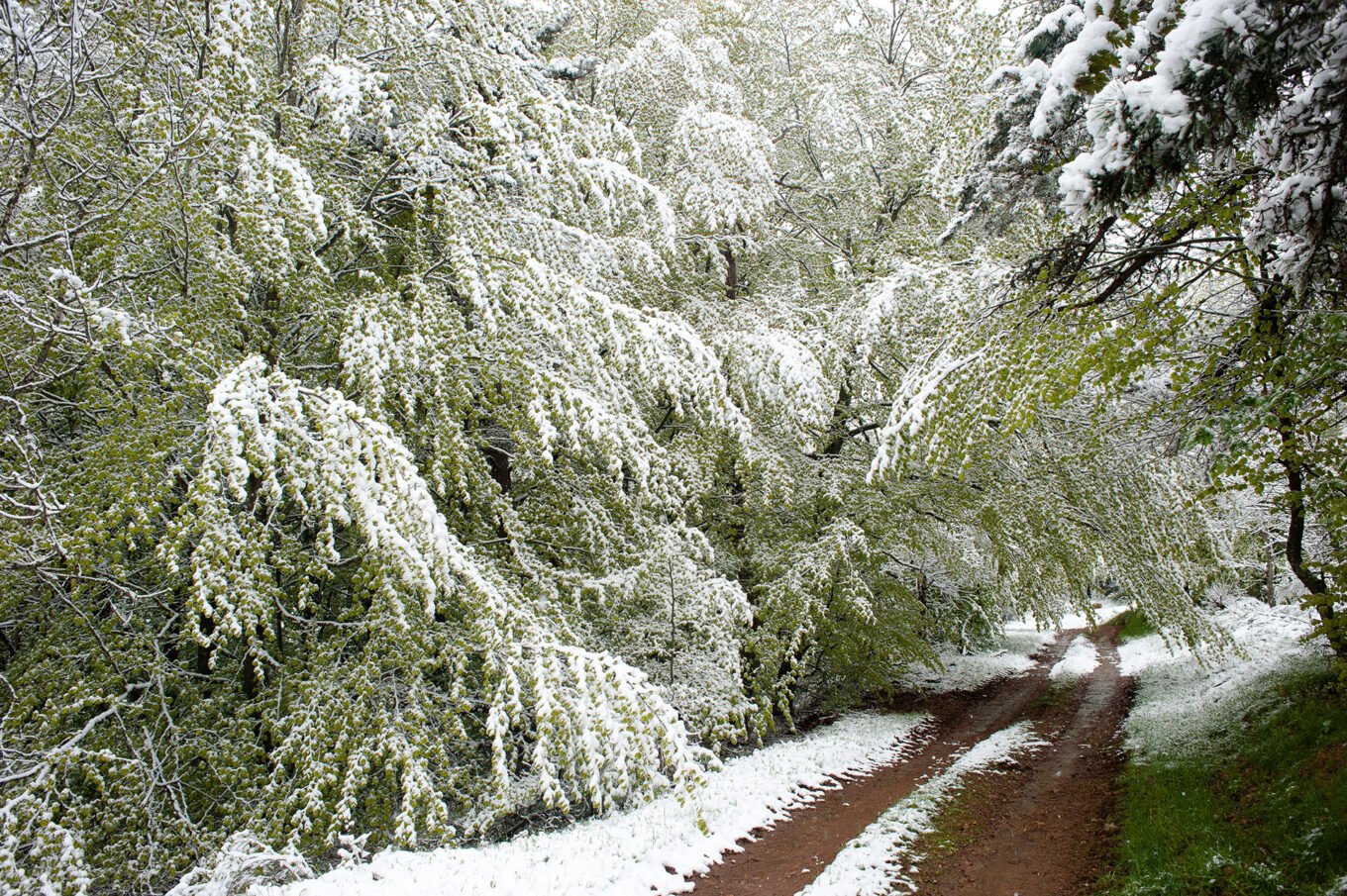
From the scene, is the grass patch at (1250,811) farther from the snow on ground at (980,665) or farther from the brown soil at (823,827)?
the snow on ground at (980,665)

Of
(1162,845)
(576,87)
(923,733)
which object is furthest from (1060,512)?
(576,87)

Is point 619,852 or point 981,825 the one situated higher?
point 619,852

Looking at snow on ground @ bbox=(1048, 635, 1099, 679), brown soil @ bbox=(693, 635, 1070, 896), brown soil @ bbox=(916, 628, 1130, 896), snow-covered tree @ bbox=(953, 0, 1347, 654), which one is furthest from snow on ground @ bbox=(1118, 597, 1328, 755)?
snow-covered tree @ bbox=(953, 0, 1347, 654)

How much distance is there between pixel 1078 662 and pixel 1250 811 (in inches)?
725

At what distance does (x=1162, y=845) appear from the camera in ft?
18.7

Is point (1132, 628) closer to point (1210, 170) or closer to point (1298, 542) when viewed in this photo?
point (1298, 542)

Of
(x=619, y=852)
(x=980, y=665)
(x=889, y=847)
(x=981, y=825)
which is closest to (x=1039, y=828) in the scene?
(x=981, y=825)

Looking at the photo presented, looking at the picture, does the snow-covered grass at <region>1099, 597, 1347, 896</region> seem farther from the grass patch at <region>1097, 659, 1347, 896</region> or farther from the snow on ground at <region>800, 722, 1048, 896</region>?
the snow on ground at <region>800, 722, 1048, 896</region>

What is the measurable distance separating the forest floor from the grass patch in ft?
1.22

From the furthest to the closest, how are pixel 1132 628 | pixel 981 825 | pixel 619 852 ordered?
pixel 1132 628 < pixel 981 825 < pixel 619 852

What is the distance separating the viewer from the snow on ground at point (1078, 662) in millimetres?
20006

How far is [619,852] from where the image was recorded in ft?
18.1

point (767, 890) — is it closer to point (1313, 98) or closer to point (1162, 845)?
point (1162, 845)

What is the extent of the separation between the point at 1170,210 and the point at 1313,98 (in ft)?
5.03
